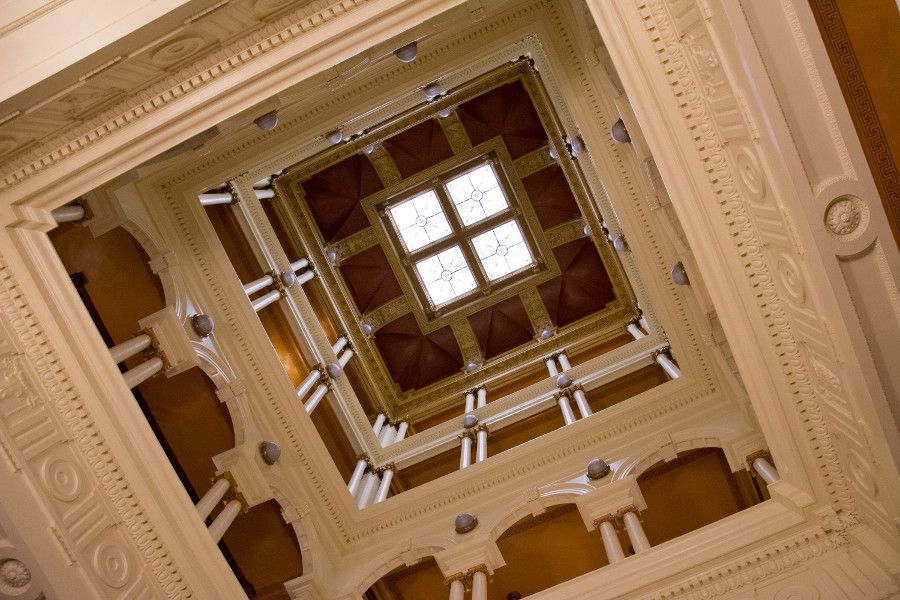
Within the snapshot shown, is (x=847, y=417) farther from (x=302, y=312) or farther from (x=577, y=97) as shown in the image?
(x=302, y=312)

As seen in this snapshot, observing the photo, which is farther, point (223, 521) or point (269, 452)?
point (269, 452)

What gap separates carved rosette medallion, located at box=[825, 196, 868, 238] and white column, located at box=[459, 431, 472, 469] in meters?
5.64

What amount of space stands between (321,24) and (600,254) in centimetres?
802

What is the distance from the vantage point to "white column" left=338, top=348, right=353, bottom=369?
10.8 m

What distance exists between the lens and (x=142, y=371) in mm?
6602

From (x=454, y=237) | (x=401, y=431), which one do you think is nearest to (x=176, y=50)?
(x=401, y=431)

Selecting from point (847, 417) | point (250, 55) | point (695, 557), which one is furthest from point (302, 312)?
point (847, 417)

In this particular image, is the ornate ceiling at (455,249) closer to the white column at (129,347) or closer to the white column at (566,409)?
the white column at (566,409)

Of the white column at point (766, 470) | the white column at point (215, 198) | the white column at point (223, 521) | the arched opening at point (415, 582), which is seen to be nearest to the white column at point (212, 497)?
the white column at point (223, 521)

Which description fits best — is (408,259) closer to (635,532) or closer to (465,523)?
(465,523)

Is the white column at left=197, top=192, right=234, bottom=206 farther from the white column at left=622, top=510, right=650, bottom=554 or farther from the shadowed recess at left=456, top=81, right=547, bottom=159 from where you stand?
the white column at left=622, top=510, right=650, bottom=554

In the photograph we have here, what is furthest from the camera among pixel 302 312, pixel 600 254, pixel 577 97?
pixel 600 254

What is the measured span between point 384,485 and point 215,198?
4.27 m

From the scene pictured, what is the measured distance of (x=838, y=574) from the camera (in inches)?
199
